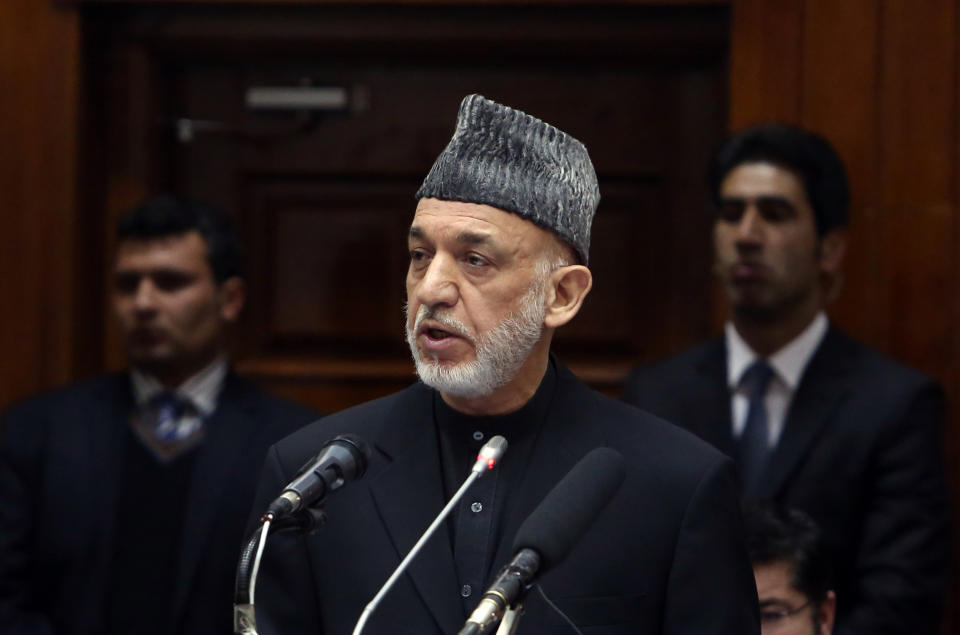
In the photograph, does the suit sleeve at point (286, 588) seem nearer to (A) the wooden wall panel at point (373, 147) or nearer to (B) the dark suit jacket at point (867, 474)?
(B) the dark suit jacket at point (867, 474)

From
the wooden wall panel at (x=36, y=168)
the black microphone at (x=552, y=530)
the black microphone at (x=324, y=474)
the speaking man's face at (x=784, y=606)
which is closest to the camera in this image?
the black microphone at (x=552, y=530)

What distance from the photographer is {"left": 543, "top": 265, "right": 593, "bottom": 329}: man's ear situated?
195 cm

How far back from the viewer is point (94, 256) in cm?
360

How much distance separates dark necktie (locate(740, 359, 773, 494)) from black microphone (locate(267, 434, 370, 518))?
1.49 m

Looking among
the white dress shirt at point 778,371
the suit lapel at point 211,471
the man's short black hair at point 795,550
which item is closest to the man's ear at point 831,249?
the white dress shirt at point 778,371

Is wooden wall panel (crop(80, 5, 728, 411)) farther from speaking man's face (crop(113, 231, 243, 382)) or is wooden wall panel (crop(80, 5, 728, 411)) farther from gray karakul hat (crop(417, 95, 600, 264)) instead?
gray karakul hat (crop(417, 95, 600, 264))

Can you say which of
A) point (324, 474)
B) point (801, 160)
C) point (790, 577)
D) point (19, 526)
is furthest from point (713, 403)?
point (324, 474)

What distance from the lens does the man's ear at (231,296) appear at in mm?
3350

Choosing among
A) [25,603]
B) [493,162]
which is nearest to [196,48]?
[25,603]

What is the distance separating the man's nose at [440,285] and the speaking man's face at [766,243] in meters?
1.35

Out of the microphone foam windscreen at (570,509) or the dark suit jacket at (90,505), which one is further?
the dark suit jacket at (90,505)

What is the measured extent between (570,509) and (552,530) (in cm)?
5

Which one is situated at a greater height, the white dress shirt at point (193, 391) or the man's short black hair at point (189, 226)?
the man's short black hair at point (189, 226)

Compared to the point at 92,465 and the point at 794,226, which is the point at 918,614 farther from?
the point at 92,465
